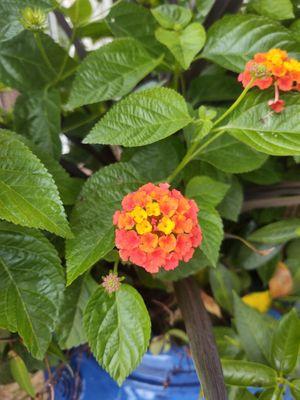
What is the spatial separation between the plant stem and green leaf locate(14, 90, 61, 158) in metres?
0.17

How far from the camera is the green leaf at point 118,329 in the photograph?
33cm

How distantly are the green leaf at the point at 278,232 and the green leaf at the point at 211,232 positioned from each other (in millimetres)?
131

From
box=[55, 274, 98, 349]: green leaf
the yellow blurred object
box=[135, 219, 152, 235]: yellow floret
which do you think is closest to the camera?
box=[135, 219, 152, 235]: yellow floret

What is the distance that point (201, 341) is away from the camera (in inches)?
14.9

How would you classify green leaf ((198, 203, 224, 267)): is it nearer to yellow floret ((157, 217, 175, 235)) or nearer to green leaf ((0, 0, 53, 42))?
yellow floret ((157, 217, 175, 235))

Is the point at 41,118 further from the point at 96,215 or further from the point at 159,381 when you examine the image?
the point at 159,381

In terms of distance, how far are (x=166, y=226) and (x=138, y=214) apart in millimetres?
20

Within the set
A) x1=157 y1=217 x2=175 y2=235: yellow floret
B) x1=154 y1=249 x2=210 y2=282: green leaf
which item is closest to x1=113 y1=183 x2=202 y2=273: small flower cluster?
x1=157 y1=217 x2=175 y2=235: yellow floret

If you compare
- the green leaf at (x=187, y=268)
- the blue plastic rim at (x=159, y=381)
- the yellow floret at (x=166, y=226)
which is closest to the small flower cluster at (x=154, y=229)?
the yellow floret at (x=166, y=226)

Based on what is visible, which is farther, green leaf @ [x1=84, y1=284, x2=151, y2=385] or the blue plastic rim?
the blue plastic rim

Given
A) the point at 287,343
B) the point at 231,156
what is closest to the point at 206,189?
the point at 231,156

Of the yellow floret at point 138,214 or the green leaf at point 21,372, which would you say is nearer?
the yellow floret at point 138,214

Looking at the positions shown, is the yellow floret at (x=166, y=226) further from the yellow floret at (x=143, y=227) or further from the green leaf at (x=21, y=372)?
the green leaf at (x=21, y=372)

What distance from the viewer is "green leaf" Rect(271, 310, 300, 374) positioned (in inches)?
15.0
